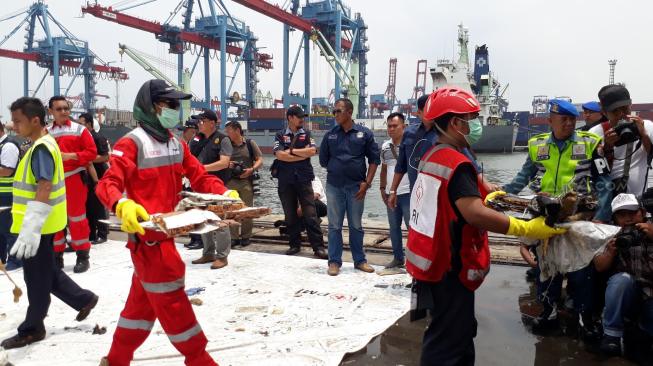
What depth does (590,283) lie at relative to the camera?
318 centimetres

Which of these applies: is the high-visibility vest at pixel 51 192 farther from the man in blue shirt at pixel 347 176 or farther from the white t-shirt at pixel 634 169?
the white t-shirt at pixel 634 169

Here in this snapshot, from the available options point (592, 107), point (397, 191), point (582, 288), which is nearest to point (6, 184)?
point (397, 191)

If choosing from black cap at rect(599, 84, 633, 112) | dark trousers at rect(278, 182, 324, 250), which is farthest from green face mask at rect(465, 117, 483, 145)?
dark trousers at rect(278, 182, 324, 250)

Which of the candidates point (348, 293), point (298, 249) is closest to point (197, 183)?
point (348, 293)

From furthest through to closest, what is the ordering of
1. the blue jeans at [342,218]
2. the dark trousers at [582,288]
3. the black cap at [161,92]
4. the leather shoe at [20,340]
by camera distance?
the blue jeans at [342,218], the dark trousers at [582,288], the leather shoe at [20,340], the black cap at [161,92]

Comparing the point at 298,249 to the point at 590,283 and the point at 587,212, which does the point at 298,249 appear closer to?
the point at 590,283

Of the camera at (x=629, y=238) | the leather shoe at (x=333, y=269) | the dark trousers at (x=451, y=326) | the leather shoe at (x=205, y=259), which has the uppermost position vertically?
the camera at (x=629, y=238)

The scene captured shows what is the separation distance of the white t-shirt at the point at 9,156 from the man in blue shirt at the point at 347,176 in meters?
3.17

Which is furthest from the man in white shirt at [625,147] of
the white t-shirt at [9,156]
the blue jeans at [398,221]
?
the white t-shirt at [9,156]

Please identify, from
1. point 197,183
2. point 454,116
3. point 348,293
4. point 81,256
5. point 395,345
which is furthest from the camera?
point 81,256

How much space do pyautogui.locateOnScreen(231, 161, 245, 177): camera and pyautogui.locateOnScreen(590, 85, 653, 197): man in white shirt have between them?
408cm

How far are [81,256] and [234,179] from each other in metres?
2.00

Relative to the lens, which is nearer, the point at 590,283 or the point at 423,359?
the point at 423,359

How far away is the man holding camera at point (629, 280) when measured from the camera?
282 centimetres
